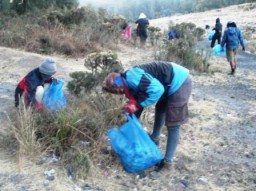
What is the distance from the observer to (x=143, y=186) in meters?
3.79

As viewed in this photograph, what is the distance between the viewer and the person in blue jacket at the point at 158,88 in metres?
3.49

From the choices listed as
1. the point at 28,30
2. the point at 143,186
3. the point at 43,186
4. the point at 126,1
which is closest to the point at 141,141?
the point at 143,186

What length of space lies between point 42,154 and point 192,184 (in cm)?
152

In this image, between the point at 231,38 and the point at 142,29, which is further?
the point at 142,29

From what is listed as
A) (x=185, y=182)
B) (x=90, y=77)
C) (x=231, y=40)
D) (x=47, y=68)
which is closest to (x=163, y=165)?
(x=185, y=182)

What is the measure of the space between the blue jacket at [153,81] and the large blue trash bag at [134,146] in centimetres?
30

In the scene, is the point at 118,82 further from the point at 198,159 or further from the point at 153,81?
the point at 198,159

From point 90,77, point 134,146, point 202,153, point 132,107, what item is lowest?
point 202,153

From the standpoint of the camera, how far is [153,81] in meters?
3.49

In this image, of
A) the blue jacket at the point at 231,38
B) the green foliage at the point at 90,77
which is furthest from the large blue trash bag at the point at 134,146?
the blue jacket at the point at 231,38

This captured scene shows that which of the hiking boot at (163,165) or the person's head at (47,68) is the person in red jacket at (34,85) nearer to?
the person's head at (47,68)

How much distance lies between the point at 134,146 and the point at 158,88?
65 cm

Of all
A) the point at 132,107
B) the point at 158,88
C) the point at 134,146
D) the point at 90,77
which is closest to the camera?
the point at 158,88

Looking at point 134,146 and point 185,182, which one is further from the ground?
point 134,146
